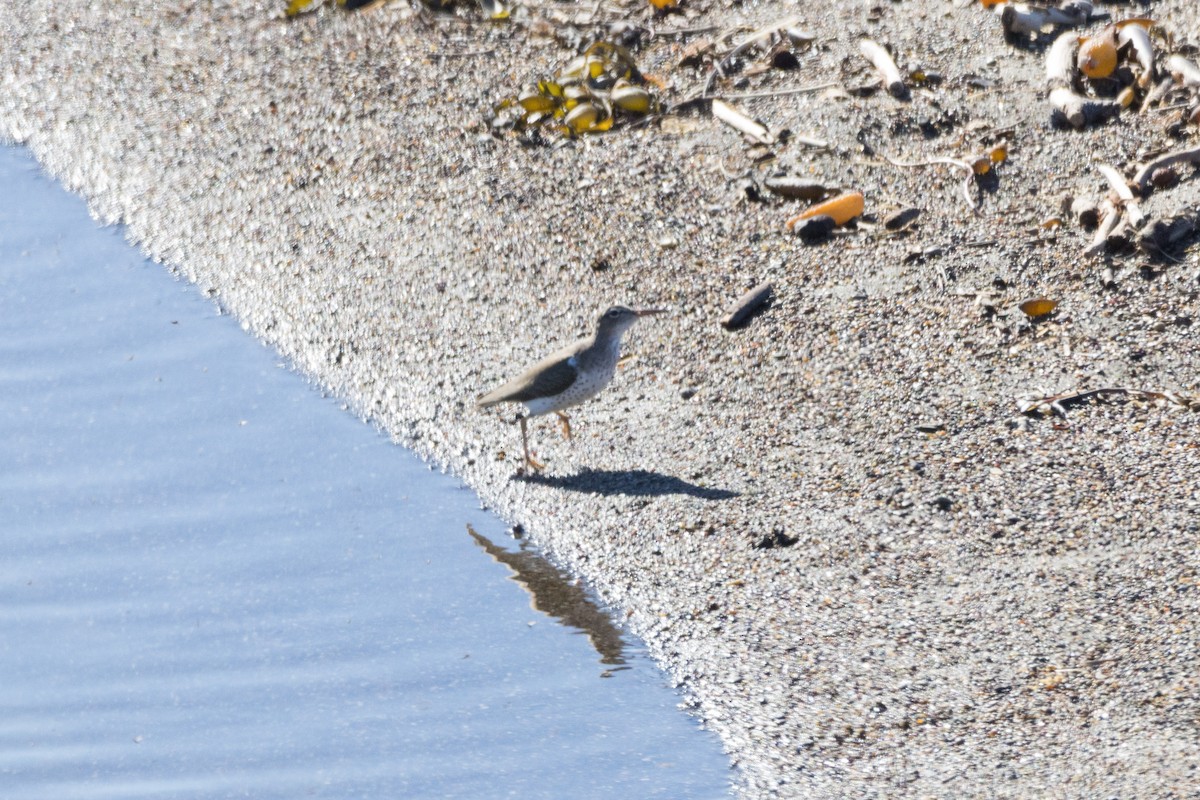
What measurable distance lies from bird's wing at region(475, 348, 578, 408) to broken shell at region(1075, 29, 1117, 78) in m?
3.56

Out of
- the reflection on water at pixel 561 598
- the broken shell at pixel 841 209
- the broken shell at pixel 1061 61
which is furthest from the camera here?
the broken shell at pixel 1061 61

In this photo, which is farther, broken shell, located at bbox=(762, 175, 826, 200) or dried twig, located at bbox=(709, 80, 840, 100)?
dried twig, located at bbox=(709, 80, 840, 100)

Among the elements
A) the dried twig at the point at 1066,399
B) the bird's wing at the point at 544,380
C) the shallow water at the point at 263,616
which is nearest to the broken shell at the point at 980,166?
the dried twig at the point at 1066,399

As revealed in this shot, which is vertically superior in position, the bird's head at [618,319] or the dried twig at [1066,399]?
the bird's head at [618,319]

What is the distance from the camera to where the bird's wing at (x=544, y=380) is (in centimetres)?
656

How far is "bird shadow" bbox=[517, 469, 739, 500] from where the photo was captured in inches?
246

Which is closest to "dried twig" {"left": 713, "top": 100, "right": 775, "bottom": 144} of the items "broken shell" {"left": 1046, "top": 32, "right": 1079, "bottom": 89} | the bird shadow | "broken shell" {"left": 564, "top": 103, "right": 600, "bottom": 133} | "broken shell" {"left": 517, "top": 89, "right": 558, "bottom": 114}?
"broken shell" {"left": 564, "top": 103, "right": 600, "bottom": 133}

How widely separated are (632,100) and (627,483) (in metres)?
3.48

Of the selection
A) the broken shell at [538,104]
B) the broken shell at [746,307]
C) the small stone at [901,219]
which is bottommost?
the broken shell at [746,307]

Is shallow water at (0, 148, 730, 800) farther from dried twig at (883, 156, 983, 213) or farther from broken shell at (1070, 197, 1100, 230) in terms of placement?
broken shell at (1070, 197, 1100, 230)

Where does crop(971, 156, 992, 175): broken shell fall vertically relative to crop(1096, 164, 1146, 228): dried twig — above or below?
below

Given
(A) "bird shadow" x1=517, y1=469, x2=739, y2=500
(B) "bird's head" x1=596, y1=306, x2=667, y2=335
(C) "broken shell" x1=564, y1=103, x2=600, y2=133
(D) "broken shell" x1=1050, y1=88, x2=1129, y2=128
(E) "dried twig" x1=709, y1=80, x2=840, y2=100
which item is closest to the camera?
(A) "bird shadow" x1=517, y1=469, x2=739, y2=500

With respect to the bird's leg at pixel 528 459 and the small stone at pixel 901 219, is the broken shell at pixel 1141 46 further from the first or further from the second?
the bird's leg at pixel 528 459

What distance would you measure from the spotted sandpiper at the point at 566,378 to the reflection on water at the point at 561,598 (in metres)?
0.59
